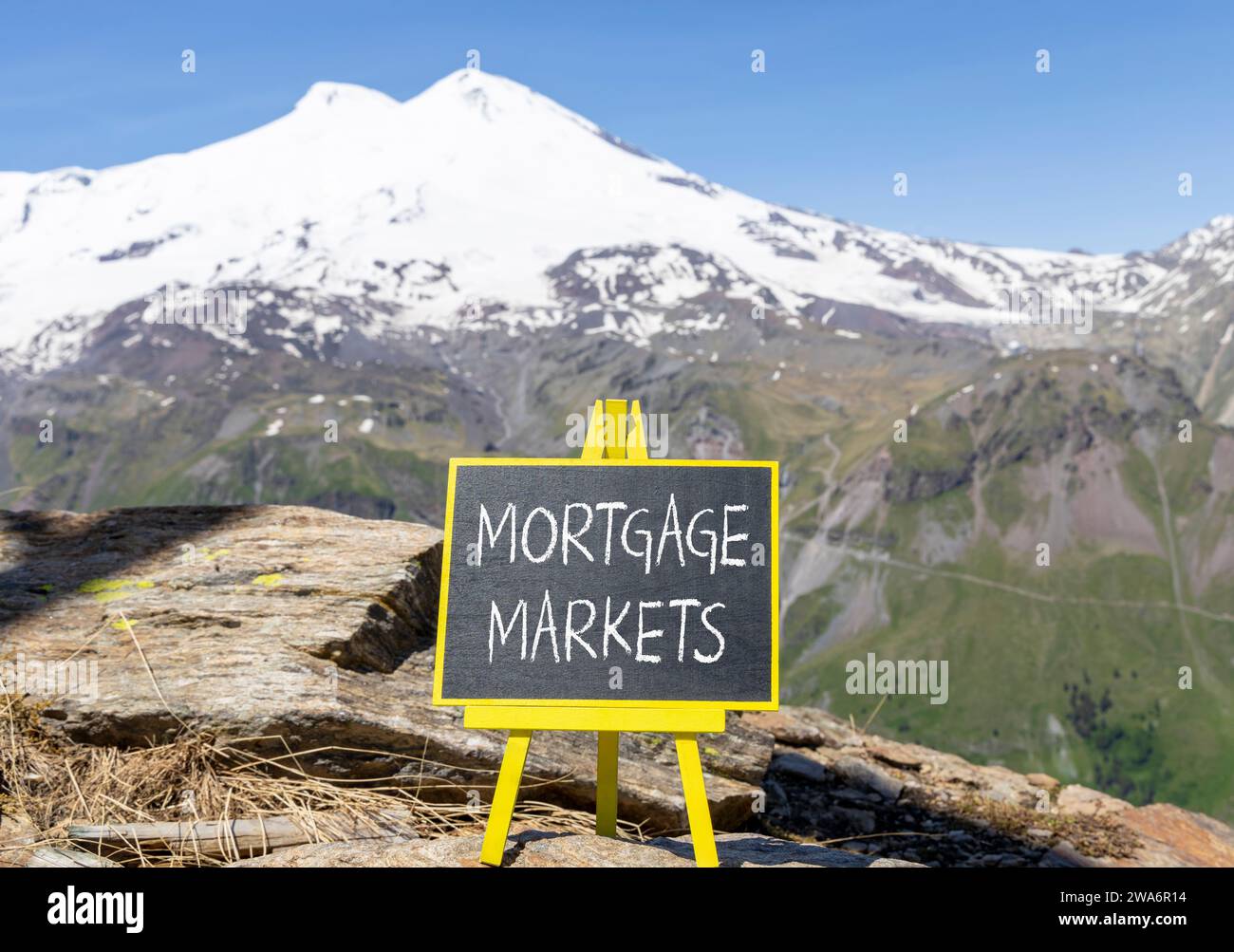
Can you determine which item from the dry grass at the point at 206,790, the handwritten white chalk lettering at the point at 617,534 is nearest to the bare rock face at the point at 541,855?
the dry grass at the point at 206,790

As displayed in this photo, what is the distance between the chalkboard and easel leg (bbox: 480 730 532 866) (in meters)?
0.30

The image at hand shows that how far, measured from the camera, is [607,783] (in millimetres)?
7895

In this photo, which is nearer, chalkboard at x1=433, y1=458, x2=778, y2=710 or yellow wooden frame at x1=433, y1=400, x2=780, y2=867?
yellow wooden frame at x1=433, y1=400, x2=780, y2=867

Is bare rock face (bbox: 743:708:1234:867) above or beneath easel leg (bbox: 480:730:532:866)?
beneath

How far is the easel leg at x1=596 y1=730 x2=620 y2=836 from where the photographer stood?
25.5 feet

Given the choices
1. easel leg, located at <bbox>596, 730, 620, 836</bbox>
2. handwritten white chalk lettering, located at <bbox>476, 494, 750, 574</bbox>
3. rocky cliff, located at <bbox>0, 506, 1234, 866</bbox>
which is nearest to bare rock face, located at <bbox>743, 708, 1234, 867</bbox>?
rocky cliff, located at <bbox>0, 506, 1234, 866</bbox>

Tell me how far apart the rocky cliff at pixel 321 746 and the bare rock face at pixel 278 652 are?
0.08ft

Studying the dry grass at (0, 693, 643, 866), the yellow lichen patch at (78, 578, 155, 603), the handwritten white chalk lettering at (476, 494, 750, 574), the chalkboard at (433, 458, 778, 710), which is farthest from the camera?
the yellow lichen patch at (78, 578, 155, 603)

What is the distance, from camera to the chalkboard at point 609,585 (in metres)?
7.39

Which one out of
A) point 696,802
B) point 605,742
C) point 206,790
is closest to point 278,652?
point 206,790

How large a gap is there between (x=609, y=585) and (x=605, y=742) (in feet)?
4.01

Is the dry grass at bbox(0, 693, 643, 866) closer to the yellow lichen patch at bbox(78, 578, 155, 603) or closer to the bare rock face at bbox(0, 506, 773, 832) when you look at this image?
the bare rock face at bbox(0, 506, 773, 832)
